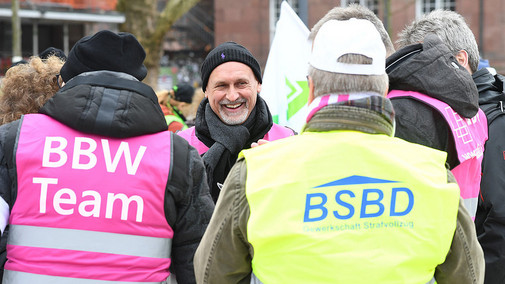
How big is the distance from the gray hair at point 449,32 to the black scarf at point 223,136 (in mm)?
938

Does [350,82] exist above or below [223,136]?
above

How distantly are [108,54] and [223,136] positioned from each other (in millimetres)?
1026

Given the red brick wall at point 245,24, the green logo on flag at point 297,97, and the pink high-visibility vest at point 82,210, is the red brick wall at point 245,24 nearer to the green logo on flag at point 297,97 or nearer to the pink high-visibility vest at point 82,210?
the green logo on flag at point 297,97

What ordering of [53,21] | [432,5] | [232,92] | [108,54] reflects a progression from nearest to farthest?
[108,54], [232,92], [432,5], [53,21]

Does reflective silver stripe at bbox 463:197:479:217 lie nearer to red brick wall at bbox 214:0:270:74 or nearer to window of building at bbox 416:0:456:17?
red brick wall at bbox 214:0:270:74

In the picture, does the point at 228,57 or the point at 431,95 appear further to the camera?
the point at 228,57

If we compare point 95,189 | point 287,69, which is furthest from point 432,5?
point 95,189

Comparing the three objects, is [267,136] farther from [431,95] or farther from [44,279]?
[44,279]

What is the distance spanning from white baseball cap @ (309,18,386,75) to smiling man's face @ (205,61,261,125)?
1.53 meters

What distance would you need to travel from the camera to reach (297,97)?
4867mm

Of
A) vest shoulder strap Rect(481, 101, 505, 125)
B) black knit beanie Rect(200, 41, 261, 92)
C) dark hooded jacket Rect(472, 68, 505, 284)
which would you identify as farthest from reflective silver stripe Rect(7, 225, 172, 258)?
vest shoulder strap Rect(481, 101, 505, 125)

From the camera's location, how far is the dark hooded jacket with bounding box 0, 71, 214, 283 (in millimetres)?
2359

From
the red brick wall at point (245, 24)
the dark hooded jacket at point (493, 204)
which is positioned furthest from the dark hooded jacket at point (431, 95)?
the red brick wall at point (245, 24)

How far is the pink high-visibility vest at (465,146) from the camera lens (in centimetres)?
278
